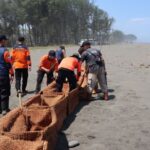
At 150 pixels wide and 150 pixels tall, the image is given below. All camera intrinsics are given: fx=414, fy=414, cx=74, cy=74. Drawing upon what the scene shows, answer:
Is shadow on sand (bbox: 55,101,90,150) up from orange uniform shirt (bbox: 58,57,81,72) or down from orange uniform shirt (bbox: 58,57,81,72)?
down

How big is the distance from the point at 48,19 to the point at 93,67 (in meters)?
80.7

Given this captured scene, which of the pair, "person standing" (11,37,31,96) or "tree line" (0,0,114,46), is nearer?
"person standing" (11,37,31,96)

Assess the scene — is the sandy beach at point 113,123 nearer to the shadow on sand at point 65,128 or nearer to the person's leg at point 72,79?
the shadow on sand at point 65,128

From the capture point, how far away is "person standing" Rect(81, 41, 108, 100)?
12.6 m

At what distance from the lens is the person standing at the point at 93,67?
496 inches

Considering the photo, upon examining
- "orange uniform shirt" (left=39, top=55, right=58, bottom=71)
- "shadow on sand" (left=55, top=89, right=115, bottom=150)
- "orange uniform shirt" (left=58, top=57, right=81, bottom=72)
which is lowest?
"shadow on sand" (left=55, top=89, right=115, bottom=150)

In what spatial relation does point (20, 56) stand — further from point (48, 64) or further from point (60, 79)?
point (60, 79)

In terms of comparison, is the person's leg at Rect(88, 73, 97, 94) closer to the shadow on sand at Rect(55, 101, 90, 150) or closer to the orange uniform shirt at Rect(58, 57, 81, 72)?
the shadow on sand at Rect(55, 101, 90, 150)

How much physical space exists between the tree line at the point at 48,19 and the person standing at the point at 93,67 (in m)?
74.0

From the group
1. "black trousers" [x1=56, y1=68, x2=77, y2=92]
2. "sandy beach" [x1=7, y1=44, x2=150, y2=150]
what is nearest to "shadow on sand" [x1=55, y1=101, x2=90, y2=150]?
"sandy beach" [x1=7, y1=44, x2=150, y2=150]

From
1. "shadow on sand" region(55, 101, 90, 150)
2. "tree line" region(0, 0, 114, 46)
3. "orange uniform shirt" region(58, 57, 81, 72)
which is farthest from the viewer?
"tree line" region(0, 0, 114, 46)

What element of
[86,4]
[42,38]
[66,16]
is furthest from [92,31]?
[42,38]

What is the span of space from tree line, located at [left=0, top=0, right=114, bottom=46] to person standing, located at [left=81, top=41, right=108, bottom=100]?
7402cm

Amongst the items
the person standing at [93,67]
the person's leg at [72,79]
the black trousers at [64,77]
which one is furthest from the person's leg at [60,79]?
the person standing at [93,67]
